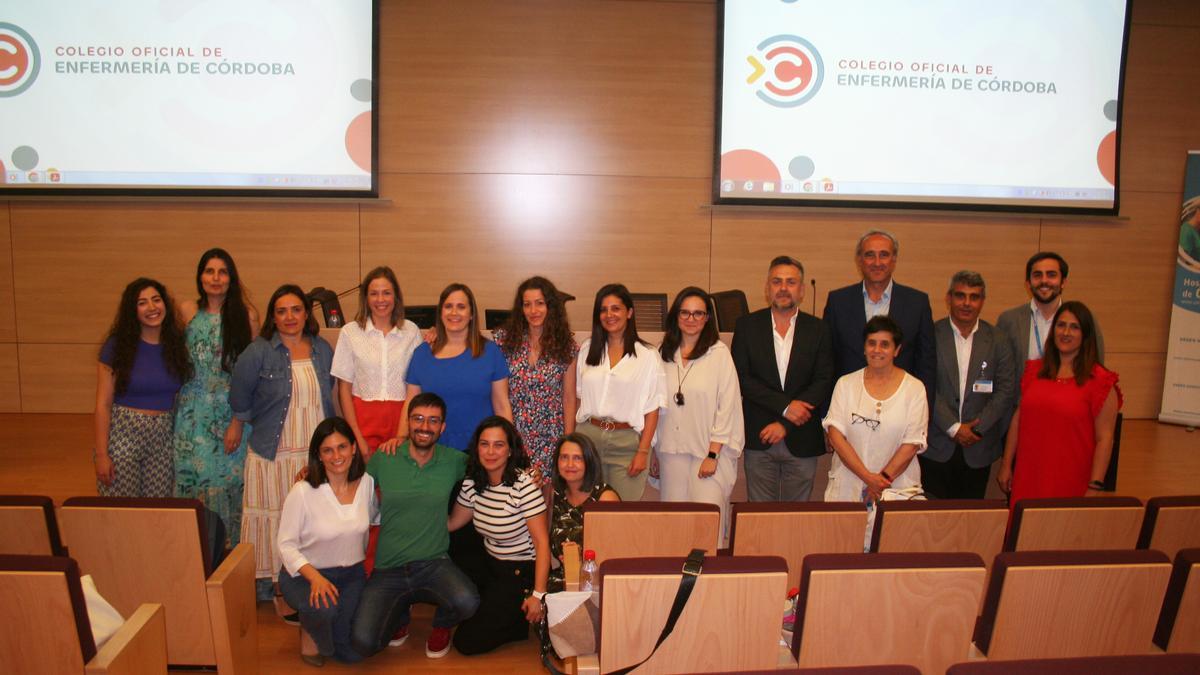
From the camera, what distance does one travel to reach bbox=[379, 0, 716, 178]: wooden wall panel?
6.06m

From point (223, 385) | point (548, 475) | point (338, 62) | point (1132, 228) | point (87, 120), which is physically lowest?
point (548, 475)

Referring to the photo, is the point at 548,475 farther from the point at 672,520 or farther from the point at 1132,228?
the point at 1132,228

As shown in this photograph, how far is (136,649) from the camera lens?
1662 millimetres

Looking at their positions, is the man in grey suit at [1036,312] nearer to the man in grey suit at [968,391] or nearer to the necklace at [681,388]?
the man in grey suit at [968,391]

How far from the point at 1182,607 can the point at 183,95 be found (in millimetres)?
6799

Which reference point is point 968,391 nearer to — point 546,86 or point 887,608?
point 887,608

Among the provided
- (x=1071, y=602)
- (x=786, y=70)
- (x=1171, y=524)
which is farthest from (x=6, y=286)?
(x=1171, y=524)

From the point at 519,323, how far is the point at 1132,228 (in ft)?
20.3

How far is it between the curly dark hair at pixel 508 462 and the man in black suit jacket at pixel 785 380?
3.67 ft

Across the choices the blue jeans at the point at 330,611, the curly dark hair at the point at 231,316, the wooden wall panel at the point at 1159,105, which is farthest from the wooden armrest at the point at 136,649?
the wooden wall panel at the point at 1159,105

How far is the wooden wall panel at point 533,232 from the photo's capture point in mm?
6246

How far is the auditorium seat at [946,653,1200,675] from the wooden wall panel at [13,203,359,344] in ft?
19.2

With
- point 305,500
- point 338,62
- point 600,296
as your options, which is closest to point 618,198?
point 338,62

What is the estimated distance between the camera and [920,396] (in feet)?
10.1
